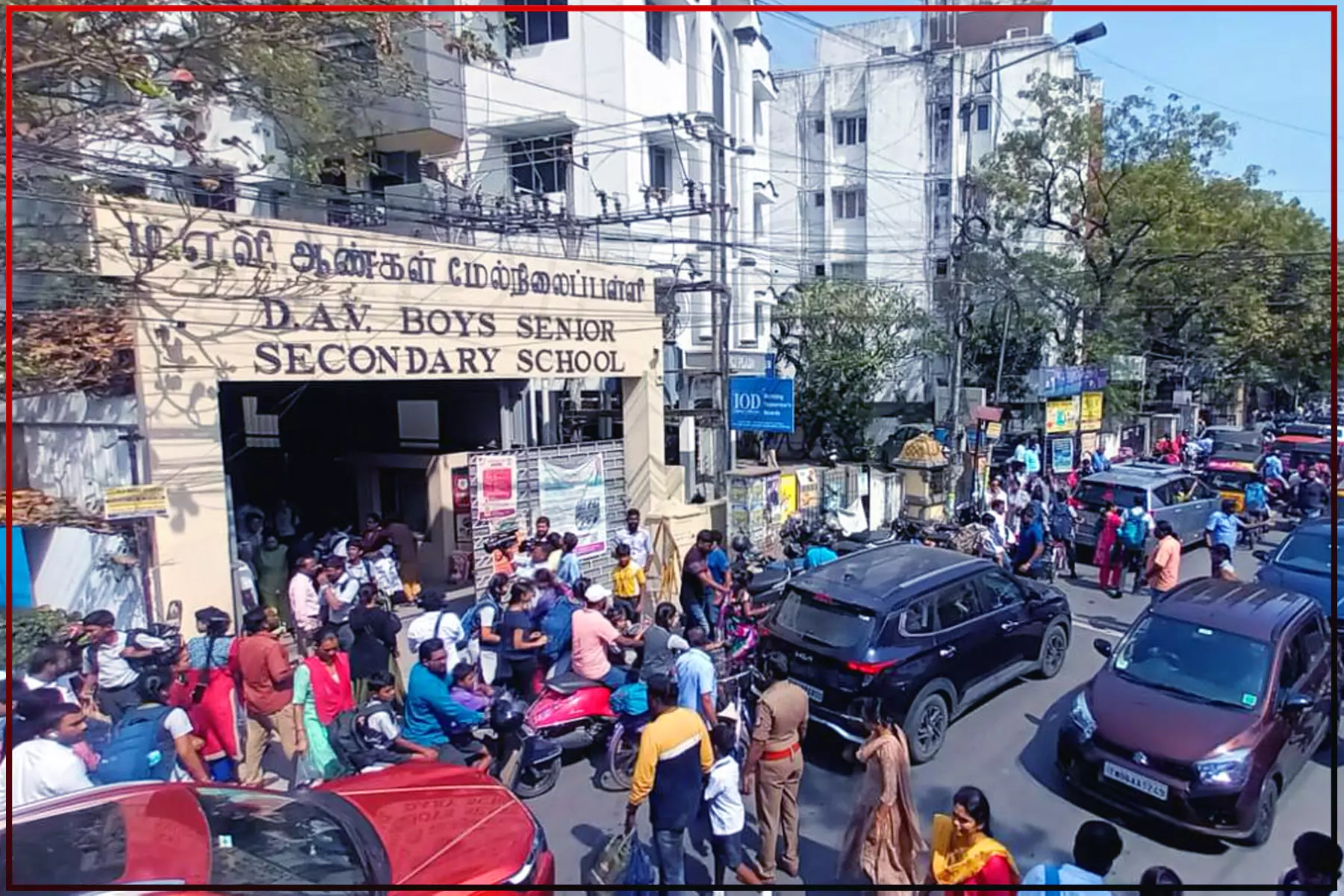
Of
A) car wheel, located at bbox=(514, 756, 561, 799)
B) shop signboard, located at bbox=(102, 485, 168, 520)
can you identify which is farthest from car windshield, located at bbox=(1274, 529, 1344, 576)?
shop signboard, located at bbox=(102, 485, 168, 520)

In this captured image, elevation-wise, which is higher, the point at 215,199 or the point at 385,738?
the point at 215,199

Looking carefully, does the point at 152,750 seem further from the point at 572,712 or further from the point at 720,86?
the point at 720,86

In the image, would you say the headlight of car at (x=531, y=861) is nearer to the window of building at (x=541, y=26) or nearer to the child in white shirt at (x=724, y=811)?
the child in white shirt at (x=724, y=811)

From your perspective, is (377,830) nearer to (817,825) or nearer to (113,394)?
(817,825)

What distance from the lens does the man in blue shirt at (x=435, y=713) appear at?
5.57 meters

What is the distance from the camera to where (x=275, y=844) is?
3646 millimetres

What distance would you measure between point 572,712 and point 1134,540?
30.0 ft

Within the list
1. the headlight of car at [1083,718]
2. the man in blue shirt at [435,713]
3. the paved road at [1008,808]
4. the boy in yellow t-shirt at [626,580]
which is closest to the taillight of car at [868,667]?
the paved road at [1008,808]

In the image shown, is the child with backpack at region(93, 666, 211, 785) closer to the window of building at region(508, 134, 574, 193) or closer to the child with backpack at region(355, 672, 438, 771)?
the child with backpack at region(355, 672, 438, 771)

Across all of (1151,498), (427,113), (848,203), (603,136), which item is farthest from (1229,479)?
(427,113)

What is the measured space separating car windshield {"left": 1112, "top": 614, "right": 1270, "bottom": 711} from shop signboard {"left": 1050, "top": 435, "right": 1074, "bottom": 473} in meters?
13.5

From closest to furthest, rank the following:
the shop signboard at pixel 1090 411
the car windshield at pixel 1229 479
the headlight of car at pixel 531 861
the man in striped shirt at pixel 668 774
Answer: the headlight of car at pixel 531 861 < the man in striped shirt at pixel 668 774 < the car windshield at pixel 1229 479 < the shop signboard at pixel 1090 411

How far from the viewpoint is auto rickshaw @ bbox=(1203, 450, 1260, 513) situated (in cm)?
1636

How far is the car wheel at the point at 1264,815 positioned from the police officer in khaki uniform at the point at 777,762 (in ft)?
10.1
